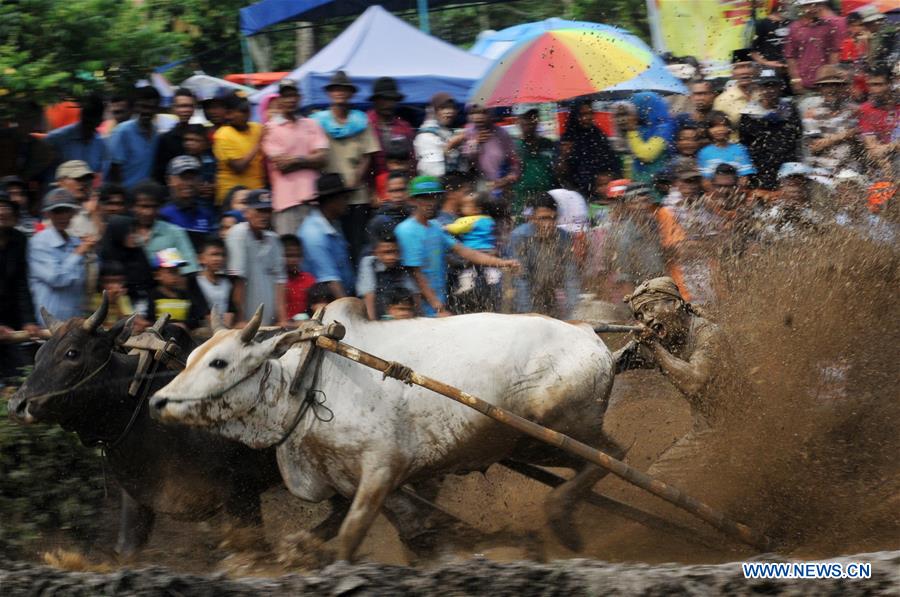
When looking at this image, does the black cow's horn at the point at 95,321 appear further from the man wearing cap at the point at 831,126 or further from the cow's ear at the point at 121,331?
the man wearing cap at the point at 831,126

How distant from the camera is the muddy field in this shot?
706cm

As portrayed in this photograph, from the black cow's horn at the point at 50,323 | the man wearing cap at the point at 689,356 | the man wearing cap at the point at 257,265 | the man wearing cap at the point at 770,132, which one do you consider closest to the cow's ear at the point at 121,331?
the black cow's horn at the point at 50,323

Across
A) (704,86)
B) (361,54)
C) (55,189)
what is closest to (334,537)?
(55,189)

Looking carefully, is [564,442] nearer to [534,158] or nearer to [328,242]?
[328,242]

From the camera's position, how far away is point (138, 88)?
997 cm

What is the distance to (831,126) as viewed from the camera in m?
10.4

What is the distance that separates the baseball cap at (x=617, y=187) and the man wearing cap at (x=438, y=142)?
1.17 m

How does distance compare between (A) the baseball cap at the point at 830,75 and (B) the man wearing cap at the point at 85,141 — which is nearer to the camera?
(B) the man wearing cap at the point at 85,141

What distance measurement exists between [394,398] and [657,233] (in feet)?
10.8

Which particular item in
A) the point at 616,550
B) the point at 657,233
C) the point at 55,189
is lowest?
the point at 616,550

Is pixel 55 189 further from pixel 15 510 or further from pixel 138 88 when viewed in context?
pixel 15 510

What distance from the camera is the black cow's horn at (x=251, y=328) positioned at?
254 inches

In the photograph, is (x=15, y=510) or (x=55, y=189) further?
(x=55, y=189)

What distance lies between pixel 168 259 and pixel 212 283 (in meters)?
0.31
